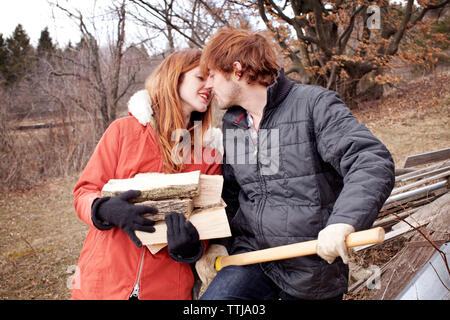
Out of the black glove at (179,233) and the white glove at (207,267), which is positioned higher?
the black glove at (179,233)

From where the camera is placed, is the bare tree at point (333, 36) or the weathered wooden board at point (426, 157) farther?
the bare tree at point (333, 36)

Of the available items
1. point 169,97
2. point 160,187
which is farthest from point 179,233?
point 169,97

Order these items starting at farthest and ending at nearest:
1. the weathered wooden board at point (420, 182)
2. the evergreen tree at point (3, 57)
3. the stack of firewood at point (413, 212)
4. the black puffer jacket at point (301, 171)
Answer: the evergreen tree at point (3, 57), the weathered wooden board at point (420, 182), the stack of firewood at point (413, 212), the black puffer jacket at point (301, 171)

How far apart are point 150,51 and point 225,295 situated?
483 inches

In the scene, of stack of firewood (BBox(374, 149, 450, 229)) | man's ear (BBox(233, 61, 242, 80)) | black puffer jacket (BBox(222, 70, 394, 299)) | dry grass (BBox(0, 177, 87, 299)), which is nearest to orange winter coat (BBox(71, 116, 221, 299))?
black puffer jacket (BBox(222, 70, 394, 299))

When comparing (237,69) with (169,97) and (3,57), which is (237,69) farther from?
(3,57)

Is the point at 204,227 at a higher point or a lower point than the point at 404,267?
higher

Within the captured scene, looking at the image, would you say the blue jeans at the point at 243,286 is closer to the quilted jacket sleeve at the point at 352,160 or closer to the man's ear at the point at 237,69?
the quilted jacket sleeve at the point at 352,160

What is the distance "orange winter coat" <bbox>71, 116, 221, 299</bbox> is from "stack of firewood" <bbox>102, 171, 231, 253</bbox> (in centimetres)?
13

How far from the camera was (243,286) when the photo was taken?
209cm

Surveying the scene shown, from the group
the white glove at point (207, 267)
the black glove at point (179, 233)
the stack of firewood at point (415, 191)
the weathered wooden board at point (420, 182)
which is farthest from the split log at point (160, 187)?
the weathered wooden board at point (420, 182)

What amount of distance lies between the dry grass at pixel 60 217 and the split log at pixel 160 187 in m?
1.93

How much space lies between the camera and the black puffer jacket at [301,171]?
1681mm

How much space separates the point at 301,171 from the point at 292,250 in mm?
446
